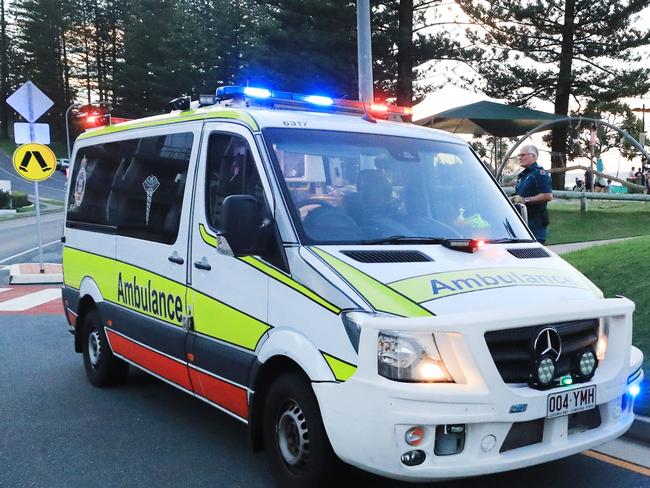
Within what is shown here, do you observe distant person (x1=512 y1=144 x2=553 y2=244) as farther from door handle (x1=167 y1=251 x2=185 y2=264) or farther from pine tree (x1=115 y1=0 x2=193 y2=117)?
pine tree (x1=115 y1=0 x2=193 y2=117)

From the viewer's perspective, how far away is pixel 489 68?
2617cm

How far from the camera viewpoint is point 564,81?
84.8 ft

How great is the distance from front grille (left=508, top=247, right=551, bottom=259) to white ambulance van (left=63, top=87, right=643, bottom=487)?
0.7 inches

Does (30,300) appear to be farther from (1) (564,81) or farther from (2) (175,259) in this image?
(1) (564,81)

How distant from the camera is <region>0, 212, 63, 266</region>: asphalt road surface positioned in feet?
57.3

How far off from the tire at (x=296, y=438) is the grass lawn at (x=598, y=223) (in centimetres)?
1306

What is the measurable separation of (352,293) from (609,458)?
2301 mm

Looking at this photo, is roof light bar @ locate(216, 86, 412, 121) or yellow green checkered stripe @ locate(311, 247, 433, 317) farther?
roof light bar @ locate(216, 86, 412, 121)

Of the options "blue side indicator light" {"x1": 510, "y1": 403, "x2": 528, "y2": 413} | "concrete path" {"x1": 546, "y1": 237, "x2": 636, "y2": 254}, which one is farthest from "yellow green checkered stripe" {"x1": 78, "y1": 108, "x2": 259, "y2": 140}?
"concrete path" {"x1": 546, "y1": 237, "x2": 636, "y2": 254}

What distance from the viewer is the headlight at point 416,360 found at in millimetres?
3184

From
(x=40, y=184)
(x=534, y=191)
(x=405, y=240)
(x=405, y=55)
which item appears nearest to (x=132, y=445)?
(x=405, y=240)

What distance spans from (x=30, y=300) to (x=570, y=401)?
9.69 meters

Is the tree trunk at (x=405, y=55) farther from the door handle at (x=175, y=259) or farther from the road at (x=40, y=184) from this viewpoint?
the road at (x=40, y=184)

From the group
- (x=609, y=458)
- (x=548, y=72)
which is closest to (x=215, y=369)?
(x=609, y=458)
